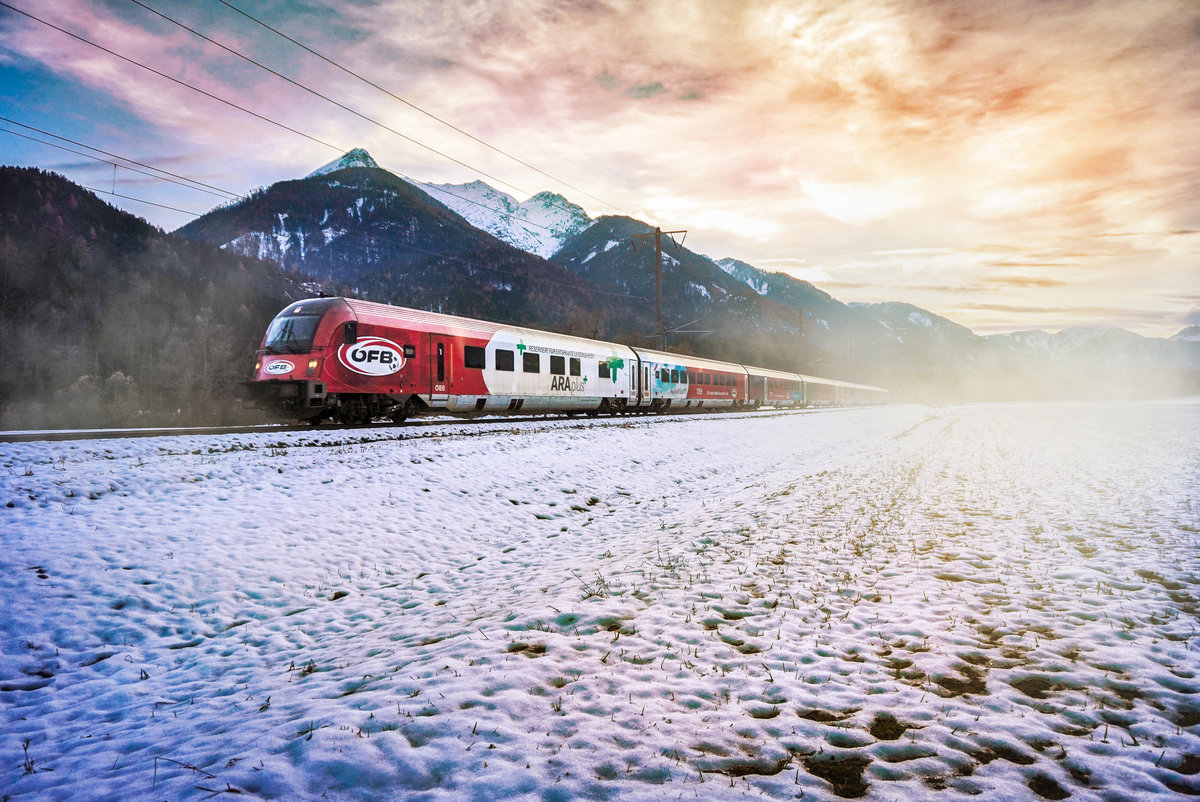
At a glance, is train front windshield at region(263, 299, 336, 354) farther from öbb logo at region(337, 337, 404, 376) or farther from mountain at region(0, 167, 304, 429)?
mountain at region(0, 167, 304, 429)

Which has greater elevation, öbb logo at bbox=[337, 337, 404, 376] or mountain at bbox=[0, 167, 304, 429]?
mountain at bbox=[0, 167, 304, 429]

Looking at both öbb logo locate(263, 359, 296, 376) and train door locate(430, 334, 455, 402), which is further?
train door locate(430, 334, 455, 402)

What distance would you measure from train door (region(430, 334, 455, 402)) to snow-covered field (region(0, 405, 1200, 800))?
764cm

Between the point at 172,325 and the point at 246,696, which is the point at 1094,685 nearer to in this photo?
the point at 246,696

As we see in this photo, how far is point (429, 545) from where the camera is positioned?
26.8 feet

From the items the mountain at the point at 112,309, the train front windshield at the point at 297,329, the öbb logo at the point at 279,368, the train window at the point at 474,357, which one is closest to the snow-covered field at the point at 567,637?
the öbb logo at the point at 279,368

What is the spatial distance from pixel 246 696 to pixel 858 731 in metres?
4.13

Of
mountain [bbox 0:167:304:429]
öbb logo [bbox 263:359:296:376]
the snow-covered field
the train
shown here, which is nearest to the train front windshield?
the train

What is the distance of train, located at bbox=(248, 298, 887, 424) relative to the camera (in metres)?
15.8

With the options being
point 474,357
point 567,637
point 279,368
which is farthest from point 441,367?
point 567,637

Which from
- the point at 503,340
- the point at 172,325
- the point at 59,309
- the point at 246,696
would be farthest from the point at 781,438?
the point at 59,309

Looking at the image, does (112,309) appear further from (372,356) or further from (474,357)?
(372,356)

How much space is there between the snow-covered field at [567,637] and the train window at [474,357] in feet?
29.6

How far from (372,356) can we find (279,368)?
8.02ft
